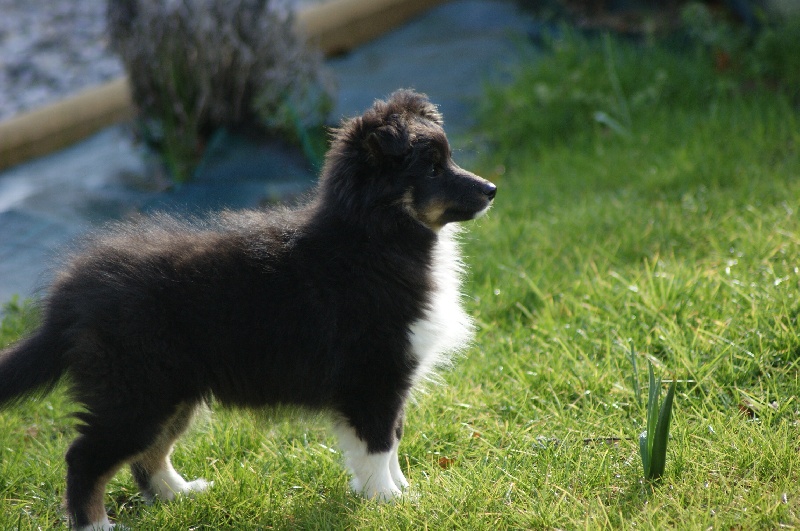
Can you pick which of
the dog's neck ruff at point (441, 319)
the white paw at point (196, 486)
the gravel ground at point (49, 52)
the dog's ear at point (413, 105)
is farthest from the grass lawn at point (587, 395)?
the gravel ground at point (49, 52)

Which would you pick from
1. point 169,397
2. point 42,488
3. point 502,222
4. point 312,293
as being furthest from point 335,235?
point 502,222

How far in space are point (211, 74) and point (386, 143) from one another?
138 inches

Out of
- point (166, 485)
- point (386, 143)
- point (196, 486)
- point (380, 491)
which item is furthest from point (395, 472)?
point (386, 143)

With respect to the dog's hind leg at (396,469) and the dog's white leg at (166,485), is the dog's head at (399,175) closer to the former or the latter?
the dog's hind leg at (396,469)

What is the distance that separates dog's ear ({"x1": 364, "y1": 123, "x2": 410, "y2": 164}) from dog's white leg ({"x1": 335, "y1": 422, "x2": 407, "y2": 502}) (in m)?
1.00

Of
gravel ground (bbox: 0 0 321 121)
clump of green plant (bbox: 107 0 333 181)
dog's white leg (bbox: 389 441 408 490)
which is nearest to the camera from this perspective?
dog's white leg (bbox: 389 441 408 490)

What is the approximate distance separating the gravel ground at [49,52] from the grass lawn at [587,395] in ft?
12.6

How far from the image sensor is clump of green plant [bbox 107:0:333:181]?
6.00 meters

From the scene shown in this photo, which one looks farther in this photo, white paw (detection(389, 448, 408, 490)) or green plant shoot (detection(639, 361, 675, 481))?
white paw (detection(389, 448, 408, 490))

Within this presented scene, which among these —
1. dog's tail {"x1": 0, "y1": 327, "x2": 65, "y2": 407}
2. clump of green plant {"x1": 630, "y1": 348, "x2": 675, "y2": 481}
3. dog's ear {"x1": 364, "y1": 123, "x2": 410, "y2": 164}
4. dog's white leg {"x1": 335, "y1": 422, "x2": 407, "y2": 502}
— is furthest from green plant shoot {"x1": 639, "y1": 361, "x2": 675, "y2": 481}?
dog's tail {"x1": 0, "y1": 327, "x2": 65, "y2": 407}

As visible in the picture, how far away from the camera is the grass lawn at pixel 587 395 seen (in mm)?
2900

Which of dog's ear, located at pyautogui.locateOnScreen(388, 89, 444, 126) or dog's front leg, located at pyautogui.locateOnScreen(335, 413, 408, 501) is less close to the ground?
dog's ear, located at pyautogui.locateOnScreen(388, 89, 444, 126)

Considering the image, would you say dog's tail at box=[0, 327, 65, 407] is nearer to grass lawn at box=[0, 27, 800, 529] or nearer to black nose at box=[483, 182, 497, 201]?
grass lawn at box=[0, 27, 800, 529]

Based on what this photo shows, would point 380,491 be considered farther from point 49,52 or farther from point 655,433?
point 49,52
